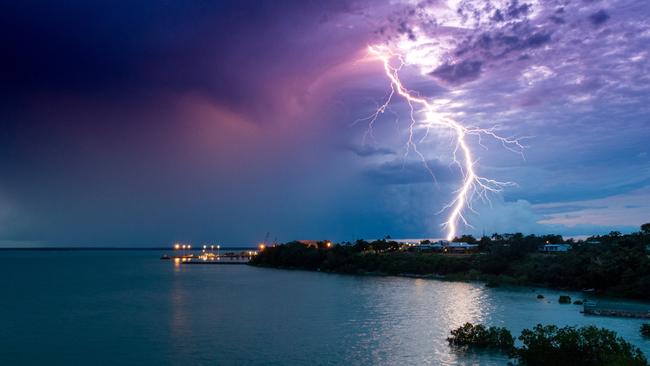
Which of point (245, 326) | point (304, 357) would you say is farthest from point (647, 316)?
point (245, 326)

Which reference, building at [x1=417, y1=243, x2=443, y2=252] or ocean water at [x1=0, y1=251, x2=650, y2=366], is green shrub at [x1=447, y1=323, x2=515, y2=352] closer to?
ocean water at [x1=0, y1=251, x2=650, y2=366]

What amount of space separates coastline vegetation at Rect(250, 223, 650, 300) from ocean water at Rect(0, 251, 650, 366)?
16.9 feet

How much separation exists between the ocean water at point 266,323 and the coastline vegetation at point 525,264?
517 cm

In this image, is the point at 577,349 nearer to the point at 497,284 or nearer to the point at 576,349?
the point at 576,349

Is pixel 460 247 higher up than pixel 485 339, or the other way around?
pixel 460 247

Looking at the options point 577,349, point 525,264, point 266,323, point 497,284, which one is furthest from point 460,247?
point 577,349

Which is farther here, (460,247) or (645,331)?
(460,247)

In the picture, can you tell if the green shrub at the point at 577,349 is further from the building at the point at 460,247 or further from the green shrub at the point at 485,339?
the building at the point at 460,247

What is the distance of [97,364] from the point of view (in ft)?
92.4

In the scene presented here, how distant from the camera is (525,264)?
75.4 metres

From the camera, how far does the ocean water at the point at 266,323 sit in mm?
29297

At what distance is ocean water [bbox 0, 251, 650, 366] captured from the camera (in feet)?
96.1

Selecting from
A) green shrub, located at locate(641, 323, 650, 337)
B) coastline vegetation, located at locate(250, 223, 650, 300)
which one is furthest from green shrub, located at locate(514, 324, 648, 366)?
coastline vegetation, located at locate(250, 223, 650, 300)

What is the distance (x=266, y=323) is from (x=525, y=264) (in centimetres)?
4889
